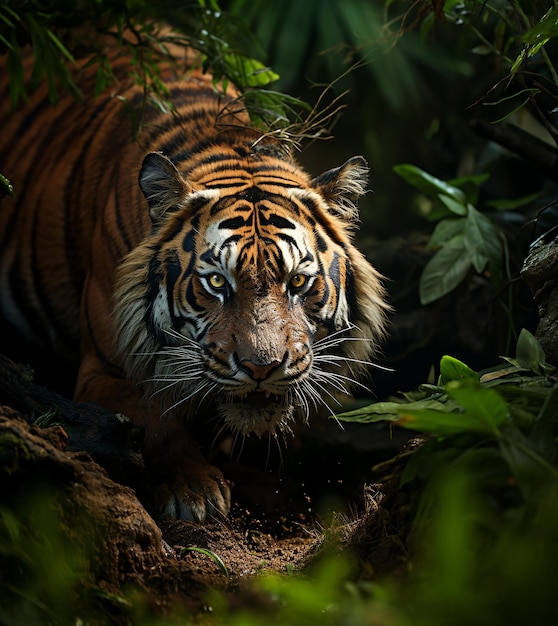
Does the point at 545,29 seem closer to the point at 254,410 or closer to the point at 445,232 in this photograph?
the point at 254,410

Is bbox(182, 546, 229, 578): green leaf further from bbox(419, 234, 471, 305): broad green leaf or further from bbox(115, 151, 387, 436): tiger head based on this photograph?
bbox(419, 234, 471, 305): broad green leaf

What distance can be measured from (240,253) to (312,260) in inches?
10.0

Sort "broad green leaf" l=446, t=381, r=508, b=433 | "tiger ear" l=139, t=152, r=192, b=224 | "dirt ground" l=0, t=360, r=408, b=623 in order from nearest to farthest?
"broad green leaf" l=446, t=381, r=508, b=433
"dirt ground" l=0, t=360, r=408, b=623
"tiger ear" l=139, t=152, r=192, b=224

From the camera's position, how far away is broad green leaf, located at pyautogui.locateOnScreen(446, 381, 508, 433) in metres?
1.32

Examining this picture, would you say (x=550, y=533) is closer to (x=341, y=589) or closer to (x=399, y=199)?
(x=341, y=589)

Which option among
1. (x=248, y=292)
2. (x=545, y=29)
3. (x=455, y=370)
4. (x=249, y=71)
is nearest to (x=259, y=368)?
(x=248, y=292)

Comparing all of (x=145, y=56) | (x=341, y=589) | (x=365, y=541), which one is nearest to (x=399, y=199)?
(x=145, y=56)

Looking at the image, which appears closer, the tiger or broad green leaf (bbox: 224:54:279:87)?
the tiger

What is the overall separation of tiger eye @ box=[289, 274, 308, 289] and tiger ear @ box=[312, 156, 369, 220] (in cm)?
42

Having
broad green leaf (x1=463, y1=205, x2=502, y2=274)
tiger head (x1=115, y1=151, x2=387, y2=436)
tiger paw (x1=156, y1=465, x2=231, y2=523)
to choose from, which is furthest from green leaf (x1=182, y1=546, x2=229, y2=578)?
broad green leaf (x1=463, y1=205, x2=502, y2=274)

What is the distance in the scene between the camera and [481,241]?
3254 mm

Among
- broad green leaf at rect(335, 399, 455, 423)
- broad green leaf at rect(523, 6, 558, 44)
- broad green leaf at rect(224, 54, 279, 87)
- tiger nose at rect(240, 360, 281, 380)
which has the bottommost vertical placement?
broad green leaf at rect(335, 399, 455, 423)

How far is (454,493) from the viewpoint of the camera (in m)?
1.01

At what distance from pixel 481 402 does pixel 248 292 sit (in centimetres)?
110
